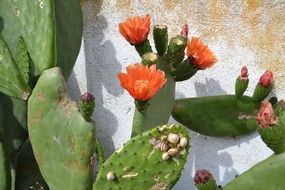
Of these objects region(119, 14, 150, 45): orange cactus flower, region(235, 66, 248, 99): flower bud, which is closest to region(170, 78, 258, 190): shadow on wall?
region(235, 66, 248, 99): flower bud

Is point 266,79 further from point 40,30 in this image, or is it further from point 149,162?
point 40,30

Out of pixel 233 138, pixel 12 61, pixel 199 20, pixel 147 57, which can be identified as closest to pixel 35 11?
pixel 12 61

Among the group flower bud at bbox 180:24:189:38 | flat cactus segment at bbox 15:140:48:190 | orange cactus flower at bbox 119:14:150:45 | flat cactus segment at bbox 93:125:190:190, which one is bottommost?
flat cactus segment at bbox 15:140:48:190

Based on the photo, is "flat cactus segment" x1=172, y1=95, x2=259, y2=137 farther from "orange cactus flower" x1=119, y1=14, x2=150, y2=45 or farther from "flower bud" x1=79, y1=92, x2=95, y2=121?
"flower bud" x1=79, y1=92, x2=95, y2=121

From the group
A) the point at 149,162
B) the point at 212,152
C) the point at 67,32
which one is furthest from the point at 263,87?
the point at 67,32

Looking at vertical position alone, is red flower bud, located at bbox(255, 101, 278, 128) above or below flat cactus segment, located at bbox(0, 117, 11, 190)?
above

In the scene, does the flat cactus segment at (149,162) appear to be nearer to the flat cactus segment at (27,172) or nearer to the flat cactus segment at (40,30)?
the flat cactus segment at (40,30)
